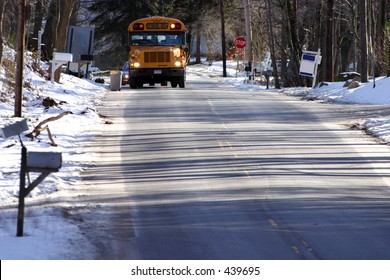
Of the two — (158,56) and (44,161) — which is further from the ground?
(158,56)

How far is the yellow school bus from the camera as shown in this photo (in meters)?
40.8

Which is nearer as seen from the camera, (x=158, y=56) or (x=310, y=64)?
(x=158, y=56)

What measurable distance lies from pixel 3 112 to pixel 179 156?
29.1 ft

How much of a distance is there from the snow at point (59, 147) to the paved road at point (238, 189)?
389 mm

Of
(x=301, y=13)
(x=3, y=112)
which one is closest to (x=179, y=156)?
(x=3, y=112)

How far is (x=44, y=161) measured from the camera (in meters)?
10.1

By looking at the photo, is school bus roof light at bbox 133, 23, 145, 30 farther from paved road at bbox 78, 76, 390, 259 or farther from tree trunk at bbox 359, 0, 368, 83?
paved road at bbox 78, 76, 390, 259

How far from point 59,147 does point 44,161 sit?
8614 millimetres

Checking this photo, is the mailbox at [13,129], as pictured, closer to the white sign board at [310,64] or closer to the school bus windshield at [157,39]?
the school bus windshield at [157,39]

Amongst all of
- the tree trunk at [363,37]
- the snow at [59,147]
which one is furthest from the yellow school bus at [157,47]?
the tree trunk at [363,37]

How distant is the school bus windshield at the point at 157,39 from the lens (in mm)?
41031

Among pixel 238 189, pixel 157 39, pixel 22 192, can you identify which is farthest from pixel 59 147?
pixel 157 39

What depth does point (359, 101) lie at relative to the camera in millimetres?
33312

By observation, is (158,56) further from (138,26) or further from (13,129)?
(13,129)
